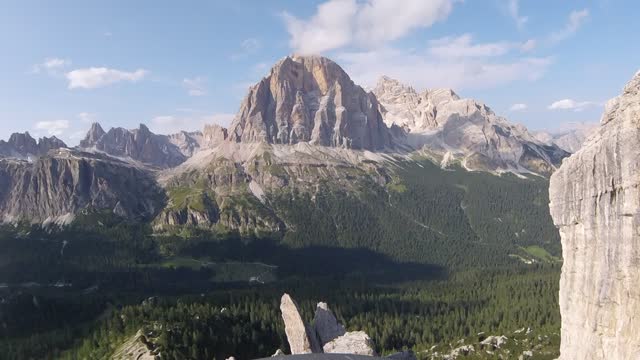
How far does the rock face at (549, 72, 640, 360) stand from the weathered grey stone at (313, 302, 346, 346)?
39078mm

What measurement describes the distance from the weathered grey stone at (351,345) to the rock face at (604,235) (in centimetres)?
2992

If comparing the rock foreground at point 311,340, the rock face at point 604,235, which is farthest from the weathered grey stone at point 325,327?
the rock face at point 604,235

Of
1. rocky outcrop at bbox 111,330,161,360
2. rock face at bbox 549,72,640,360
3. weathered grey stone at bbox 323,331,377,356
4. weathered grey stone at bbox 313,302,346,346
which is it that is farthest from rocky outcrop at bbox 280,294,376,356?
rocky outcrop at bbox 111,330,161,360

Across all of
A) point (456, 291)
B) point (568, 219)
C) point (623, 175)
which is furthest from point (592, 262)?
point (456, 291)

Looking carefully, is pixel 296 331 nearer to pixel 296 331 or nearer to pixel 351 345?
pixel 296 331

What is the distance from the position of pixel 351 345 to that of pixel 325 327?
10.1 meters

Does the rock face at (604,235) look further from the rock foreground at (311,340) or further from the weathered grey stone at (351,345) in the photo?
the rock foreground at (311,340)

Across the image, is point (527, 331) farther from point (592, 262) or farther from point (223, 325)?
point (592, 262)

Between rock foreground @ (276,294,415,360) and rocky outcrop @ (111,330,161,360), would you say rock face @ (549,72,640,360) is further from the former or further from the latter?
rocky outcrop @ (111,330,161,360)

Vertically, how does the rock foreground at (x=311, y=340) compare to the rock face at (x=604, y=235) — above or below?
below

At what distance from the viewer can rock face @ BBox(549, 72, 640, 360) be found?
3700cm

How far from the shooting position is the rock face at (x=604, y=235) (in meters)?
37.0

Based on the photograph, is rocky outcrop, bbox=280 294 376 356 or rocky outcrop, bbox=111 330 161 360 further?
rocky outcrop, bbox=111 330 161 360

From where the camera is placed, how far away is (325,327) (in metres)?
81.7
